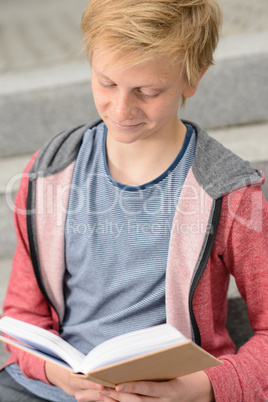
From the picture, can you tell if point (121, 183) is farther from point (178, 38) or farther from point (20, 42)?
point (20, 42)

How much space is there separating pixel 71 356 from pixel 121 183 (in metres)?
0.32

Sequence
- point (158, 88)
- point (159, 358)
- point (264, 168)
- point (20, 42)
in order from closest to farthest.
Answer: point (159, 358)
point (158, 88)
point (264, 168)
point (20, 42)

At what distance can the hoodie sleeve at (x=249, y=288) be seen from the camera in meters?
0.85

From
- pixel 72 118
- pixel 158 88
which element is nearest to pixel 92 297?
pixel 158 88

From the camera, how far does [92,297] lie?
0.98m

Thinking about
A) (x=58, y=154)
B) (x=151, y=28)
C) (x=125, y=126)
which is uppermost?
(x=151, y=28)

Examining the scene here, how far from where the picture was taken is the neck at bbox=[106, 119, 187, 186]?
917mm

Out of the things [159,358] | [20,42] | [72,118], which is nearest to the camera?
[159,358]

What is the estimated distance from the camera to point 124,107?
782 millimetres

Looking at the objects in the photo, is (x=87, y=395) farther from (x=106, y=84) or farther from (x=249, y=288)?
(x=106, y=84)

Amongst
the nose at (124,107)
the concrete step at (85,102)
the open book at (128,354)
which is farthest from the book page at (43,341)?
the concrete step at (85,102)

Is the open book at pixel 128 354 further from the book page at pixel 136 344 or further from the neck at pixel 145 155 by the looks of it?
the neck at pixel 145 155

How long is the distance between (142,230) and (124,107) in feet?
0.79

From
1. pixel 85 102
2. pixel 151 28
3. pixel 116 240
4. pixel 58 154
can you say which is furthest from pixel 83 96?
pixel 151 28
